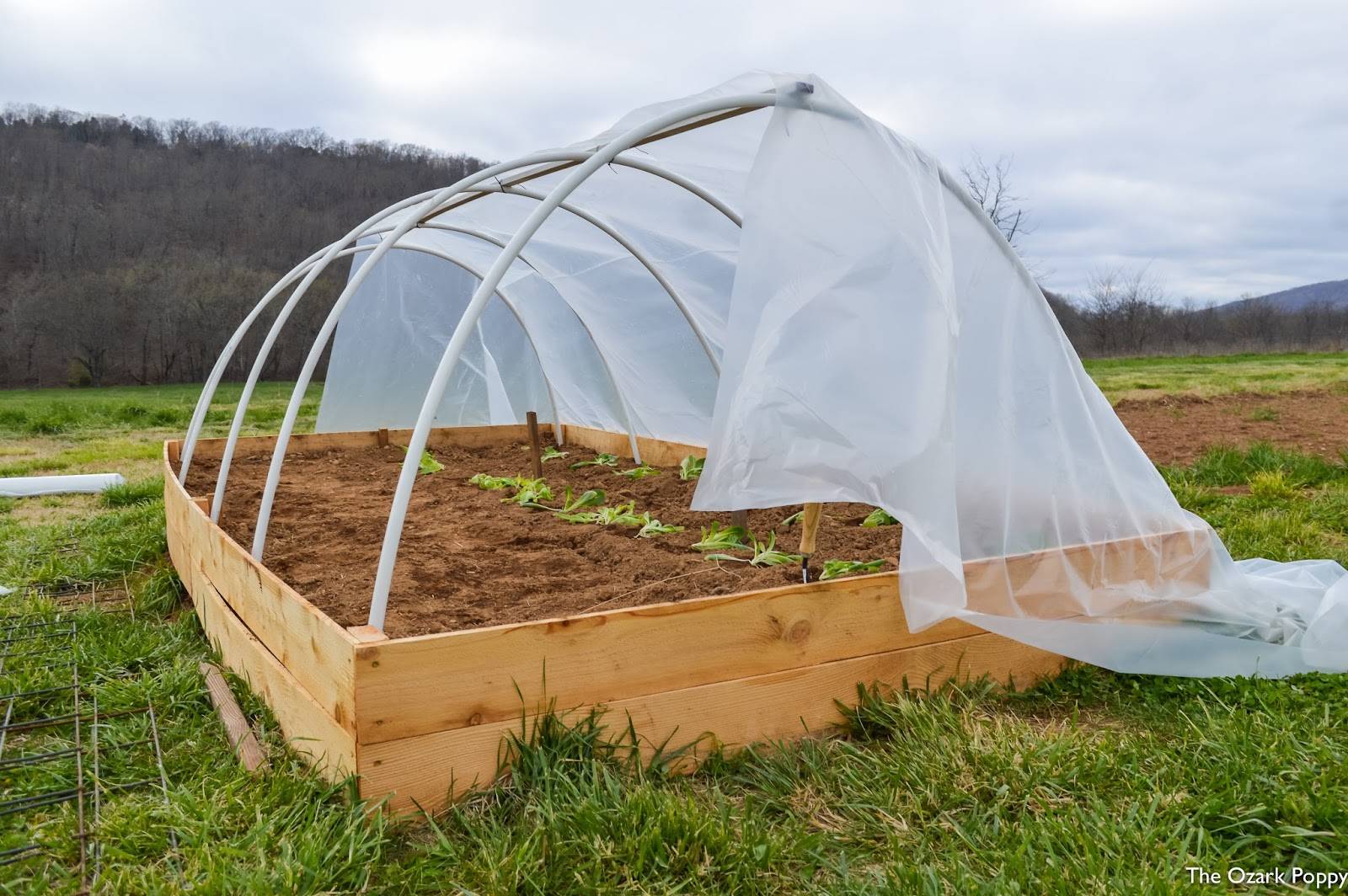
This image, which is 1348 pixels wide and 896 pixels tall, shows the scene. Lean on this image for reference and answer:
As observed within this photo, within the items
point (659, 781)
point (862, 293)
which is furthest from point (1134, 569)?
point (659, 781)

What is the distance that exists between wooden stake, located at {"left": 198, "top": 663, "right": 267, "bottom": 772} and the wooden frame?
0.25ft

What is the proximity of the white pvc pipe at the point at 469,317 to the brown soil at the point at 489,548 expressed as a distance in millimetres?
381

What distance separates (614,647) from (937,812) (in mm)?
790

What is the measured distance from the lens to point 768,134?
2.71 metres

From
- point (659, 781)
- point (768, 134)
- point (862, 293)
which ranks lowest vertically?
point (659, 781)

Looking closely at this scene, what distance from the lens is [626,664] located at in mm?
2230

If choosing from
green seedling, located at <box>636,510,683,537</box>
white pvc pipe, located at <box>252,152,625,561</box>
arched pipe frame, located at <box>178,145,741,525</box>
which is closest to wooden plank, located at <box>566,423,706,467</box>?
arched pipe frame, located at <box>178,145,741,525</box>

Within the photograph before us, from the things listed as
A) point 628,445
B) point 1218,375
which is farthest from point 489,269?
point 1218,375

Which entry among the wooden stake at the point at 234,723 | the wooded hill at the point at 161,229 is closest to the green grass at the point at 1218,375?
the wooden stake at the point at 234,723

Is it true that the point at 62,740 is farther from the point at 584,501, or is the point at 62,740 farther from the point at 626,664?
the point at 584,501

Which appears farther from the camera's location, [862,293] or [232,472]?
[232,472]

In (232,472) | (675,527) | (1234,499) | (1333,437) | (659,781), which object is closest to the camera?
(659,781)

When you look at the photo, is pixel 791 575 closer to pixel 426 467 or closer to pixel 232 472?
pixel 426 467

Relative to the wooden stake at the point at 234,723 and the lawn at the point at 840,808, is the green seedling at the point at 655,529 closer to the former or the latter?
the lawn at the point at 840,808
